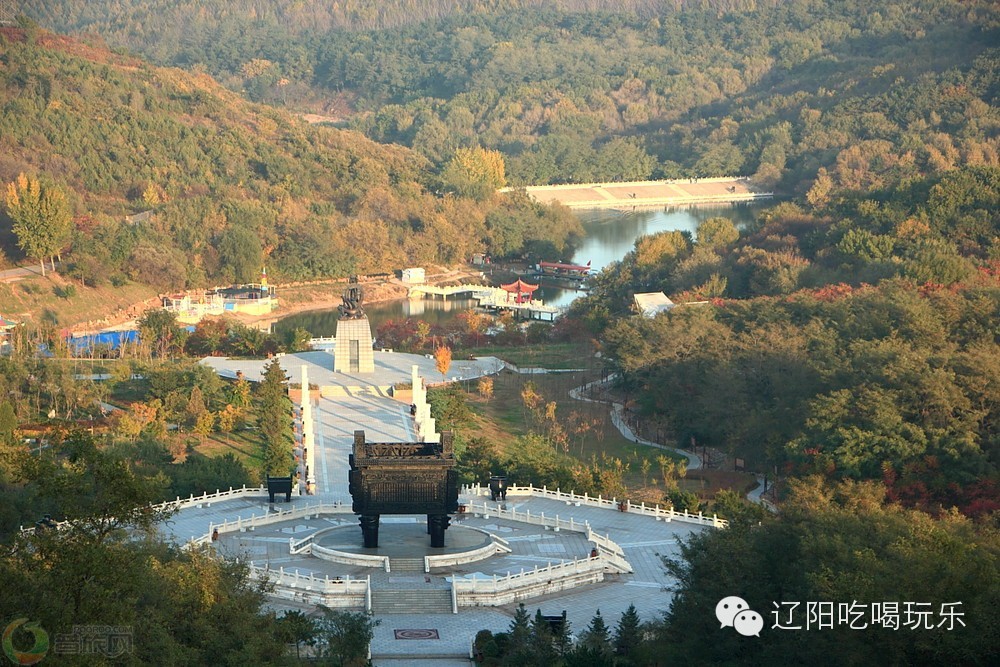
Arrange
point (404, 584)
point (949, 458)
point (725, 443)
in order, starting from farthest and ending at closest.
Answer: point (725, 443) → point (949, 458) → point (404, 584)

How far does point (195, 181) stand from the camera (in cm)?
10406

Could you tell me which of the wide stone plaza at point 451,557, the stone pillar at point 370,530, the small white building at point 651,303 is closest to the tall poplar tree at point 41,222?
the small white building at point 651,303

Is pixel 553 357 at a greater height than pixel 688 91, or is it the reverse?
pixel 688 91

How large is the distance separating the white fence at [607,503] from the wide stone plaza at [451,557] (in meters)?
0.04

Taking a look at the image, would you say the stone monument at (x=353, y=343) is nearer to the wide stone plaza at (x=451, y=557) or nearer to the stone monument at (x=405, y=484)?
the wide stone plaza at (x=451, y=557)

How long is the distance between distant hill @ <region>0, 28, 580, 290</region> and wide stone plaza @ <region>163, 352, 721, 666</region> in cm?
4708

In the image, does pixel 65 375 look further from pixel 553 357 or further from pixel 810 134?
pixel 810 134

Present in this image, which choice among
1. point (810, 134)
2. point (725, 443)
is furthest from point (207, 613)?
point (810, 134)

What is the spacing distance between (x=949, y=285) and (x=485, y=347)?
1975cm

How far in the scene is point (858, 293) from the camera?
57781mm

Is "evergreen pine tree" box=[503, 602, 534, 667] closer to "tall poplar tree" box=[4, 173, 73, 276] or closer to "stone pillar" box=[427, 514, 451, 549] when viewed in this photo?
"stone pillar" box=[427, 514, 451, 549]

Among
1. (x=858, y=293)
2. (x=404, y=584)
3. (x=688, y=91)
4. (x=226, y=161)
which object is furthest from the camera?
(x=688, y=91)

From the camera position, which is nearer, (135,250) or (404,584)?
(404,584)

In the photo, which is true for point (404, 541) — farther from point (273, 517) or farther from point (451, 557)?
point (273, 517)
